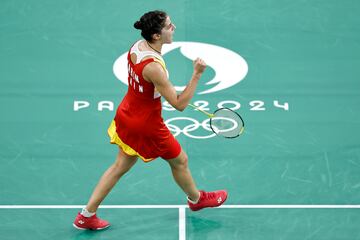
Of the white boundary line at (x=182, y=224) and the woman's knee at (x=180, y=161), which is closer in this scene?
the woman's knee at (x=180, y=161)

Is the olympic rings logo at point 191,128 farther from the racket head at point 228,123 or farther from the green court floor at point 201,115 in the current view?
the racket head at point 228,123

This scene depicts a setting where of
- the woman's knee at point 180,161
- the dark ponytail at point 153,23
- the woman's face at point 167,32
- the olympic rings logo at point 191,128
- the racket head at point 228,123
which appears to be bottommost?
the olympic rings logo at point 191,128

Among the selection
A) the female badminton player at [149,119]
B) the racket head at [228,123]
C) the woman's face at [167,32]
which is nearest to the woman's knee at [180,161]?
the female badminton player at [149,119]

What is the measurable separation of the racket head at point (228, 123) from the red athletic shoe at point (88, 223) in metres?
1.38

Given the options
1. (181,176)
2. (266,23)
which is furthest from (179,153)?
(266,23)

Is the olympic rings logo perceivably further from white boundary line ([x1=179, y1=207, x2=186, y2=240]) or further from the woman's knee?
the woman's knee

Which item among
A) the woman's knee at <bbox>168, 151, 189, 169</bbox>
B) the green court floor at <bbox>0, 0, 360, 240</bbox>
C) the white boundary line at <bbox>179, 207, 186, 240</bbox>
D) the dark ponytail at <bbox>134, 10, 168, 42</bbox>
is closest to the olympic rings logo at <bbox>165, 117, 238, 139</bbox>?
the green court floor at <bbox>0, 0, 360, 240</bbox>

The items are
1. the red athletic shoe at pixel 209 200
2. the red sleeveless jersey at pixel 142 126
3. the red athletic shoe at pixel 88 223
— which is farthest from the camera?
the red athletic shoe at pixel 209 200

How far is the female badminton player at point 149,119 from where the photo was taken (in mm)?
6883

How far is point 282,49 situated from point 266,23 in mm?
687

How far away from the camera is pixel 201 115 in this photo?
9.45m

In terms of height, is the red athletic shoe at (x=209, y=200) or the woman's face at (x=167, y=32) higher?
the woman's face at (x=167, y=32)

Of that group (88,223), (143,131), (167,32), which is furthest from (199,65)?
(88,223)

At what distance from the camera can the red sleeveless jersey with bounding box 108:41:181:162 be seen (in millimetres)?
7117
